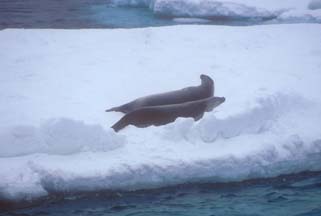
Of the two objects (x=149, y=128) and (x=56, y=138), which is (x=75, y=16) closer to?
(x=149, y=128)

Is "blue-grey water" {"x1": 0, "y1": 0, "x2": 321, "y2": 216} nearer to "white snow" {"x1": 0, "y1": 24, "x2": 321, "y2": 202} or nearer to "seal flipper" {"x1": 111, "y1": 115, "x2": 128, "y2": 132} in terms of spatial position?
"white snow" {"x1": 0, "y1": 24, "x2": 321, "y2": 202}

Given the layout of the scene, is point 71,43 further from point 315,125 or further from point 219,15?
point 219,15

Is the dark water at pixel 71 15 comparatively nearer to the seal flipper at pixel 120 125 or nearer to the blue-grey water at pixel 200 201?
the seal flipper at pixel 120 125

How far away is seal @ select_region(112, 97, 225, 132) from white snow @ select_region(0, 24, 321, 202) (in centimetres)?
20

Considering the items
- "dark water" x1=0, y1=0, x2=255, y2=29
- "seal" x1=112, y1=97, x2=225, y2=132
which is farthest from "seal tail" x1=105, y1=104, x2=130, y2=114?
"dark water" x1=0, y1=0, x2=255, y2=29

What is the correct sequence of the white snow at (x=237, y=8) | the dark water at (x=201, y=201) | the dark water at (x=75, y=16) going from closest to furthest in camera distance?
the dark water at (x=201, y=201), the white snow at (x=237, y=8), the dark water at (x=75, y=16)

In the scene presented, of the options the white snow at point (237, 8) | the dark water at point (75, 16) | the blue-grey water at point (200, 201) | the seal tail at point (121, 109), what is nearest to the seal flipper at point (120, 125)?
the seal tail at point (121, 109)

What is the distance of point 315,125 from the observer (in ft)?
20.9

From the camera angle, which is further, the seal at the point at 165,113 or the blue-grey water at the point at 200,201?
the seal at the point at 165,113

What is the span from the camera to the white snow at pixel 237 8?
1567 centimetres

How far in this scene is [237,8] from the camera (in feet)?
54.1

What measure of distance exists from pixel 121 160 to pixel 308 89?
331cm

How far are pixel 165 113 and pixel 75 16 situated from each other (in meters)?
13.1

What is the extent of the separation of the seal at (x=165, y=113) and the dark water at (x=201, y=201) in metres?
1.21
